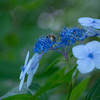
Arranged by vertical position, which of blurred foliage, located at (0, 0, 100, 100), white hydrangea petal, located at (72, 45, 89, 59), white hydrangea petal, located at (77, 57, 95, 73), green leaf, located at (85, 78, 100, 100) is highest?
white hydrangea petal, located at (72, 45, 89, 59)

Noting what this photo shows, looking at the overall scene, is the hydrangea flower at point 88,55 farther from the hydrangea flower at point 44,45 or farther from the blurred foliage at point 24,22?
the blurred foliage at point 24,22

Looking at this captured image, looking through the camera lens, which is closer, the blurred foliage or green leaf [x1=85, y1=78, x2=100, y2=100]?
green leaf [x1=85, y1=78, x2=100, y2=100]

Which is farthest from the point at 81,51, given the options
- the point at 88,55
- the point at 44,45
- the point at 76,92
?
the point at 76,92

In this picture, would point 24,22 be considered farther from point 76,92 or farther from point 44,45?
point 44,45

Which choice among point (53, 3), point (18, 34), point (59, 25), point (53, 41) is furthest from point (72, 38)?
point (53, 3)

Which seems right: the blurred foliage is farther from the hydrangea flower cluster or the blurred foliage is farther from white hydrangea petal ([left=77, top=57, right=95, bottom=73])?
white hydrangea petal ([left=77, top=57, right=95, bottom=73])

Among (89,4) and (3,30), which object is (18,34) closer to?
(3,30)

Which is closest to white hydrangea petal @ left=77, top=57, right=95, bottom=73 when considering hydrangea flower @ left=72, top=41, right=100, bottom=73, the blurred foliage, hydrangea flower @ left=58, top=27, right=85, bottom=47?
hydrangea flower @ left=72, top=41, right=100, bottom=73
